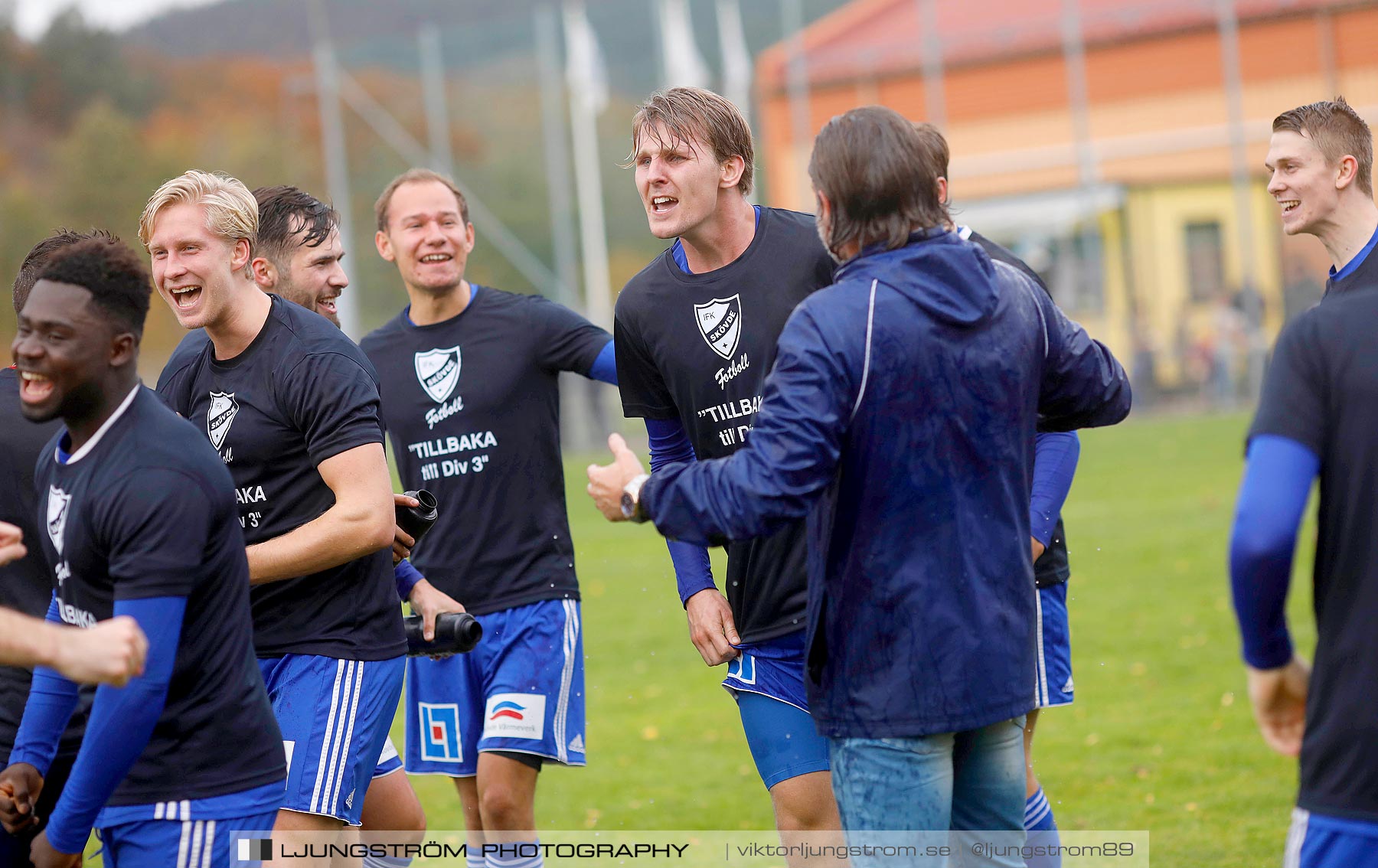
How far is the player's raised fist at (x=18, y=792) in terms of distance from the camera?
367cm

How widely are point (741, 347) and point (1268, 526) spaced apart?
1.99 meters

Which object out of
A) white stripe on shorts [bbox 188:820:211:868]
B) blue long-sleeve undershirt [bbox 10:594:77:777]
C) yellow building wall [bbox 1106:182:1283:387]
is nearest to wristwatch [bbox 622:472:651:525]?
white stripe on shorts [bbox 188:820:211:868]

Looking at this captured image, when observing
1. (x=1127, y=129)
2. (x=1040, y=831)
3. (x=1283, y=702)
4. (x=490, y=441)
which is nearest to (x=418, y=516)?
(x=490, y=441)

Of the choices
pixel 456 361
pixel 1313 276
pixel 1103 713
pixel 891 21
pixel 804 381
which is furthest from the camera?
pixel 891 21

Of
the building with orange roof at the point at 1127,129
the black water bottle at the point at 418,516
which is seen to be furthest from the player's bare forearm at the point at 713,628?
the building with orange roof at the point at 1127,129

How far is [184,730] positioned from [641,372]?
198cm

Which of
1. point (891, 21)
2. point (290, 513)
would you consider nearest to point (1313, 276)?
point (891, 21)

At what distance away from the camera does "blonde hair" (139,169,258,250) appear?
14.0ft

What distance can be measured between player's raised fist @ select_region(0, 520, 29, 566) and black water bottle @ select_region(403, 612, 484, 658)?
1.58m

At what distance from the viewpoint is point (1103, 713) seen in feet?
29.7

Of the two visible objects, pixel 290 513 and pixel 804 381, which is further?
pixel 290 513

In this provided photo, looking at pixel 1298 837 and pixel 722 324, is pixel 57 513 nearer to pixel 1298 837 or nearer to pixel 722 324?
pixel 722 324

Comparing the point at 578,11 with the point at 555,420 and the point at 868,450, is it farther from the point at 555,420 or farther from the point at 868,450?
the point at 868,450

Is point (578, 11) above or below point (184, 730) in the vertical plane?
above
